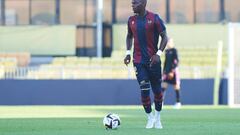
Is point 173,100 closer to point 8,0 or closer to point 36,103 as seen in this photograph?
point 36,103

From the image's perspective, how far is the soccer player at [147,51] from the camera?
11.5 metres

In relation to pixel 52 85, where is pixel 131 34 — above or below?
above

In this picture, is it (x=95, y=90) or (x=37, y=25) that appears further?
(x=37, y=25)

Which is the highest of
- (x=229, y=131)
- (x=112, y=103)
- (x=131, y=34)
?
(x=131, y=34)

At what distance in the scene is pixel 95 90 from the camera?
1037 inches

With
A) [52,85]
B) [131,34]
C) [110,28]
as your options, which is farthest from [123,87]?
[131,34]

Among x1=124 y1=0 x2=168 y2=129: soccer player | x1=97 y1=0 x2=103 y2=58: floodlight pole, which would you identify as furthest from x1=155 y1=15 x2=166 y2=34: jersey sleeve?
x1=97 y1=0 x2=103 y2=58: floodlight pole

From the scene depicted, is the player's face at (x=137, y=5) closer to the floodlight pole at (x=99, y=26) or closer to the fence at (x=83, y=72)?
the fence at (x=83, y=72)

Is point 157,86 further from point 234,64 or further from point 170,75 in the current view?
point 234,64

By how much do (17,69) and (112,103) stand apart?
3.58 m

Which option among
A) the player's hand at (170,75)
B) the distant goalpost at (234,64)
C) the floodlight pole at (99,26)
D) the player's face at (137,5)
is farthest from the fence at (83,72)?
the player's face at (137,5)

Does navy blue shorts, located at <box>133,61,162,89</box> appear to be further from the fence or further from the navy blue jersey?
the fence

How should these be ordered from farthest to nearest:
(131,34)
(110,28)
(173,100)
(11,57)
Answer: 1. (110,28)
2. (11,57)
3. (173,100)
4. (131,34)

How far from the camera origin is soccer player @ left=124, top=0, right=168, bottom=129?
11453 mm
